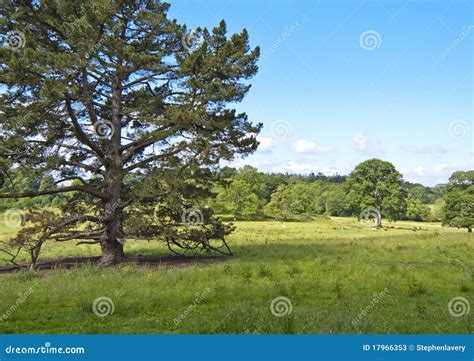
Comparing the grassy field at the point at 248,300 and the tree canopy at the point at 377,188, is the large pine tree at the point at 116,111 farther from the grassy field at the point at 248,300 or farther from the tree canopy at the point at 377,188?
the tree canopy at the point at 377,188

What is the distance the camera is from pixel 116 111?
2083 cm

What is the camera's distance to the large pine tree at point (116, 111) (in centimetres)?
1720

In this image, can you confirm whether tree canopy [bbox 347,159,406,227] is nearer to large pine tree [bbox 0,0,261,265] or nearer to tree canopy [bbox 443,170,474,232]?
tree canopy [bbox 443,170,474,232]

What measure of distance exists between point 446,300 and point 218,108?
43.5 feet

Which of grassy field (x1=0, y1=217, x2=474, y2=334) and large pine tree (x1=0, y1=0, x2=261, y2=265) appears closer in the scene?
grassy field (x1=0, y1=217, x2=474, y2=334)

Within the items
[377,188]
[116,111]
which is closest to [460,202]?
[377,188]

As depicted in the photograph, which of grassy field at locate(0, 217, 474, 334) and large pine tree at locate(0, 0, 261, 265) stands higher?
large pine tree at locate(0, 0, 261, 265)

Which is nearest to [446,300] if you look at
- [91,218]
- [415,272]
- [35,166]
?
[415,272]

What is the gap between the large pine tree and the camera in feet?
56.4

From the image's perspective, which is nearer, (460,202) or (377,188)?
(460,202)

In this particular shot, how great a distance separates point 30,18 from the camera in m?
18.7

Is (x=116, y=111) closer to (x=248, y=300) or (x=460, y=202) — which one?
(x=248, y=300)

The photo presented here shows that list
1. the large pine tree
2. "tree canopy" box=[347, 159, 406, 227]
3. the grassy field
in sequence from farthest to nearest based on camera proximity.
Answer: "tree canopy" box=[347, 159, 406, 227], the large pine tree, the grassy field

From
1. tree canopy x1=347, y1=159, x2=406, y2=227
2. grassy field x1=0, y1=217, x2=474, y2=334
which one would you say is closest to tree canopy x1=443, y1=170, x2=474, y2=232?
tree canopy x1=347, y1=159, x2=406, y2=227
